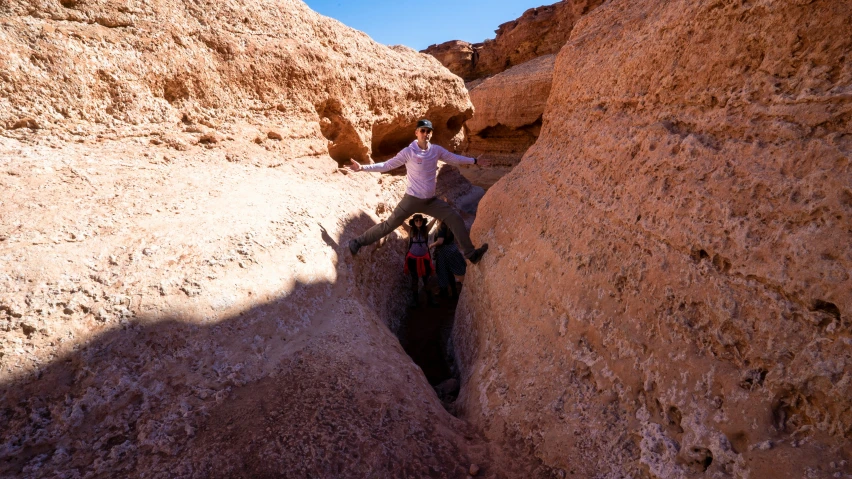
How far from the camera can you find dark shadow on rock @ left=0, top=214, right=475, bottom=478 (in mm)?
1533

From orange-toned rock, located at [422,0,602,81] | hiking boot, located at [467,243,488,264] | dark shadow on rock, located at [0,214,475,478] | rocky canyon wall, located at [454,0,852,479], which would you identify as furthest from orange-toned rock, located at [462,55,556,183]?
dark shadow on rock, located at [0,214,475,478]

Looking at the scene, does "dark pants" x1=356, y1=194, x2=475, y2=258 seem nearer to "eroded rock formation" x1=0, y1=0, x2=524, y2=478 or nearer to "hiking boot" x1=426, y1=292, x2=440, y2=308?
"eroded rock formation" x1=0, y1=0, x2=524, y2=478

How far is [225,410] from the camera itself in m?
1.76

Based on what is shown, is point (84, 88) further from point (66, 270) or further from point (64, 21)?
point (66, 270)

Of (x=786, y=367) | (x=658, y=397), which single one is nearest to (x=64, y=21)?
(x=658, y=397)

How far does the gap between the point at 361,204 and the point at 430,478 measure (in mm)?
2909

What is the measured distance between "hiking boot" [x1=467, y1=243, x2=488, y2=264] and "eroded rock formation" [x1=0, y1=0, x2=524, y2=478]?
0.90m

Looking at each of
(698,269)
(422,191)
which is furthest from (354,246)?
(698,269)

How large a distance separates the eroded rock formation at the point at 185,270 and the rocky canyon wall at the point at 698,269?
20.0 inches

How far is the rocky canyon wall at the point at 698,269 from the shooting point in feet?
3.77

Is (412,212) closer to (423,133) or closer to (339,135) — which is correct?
(423,133)

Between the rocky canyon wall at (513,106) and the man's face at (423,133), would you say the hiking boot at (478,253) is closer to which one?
the man's face at (423,133)

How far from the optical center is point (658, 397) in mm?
1472

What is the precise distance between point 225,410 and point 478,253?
2146 millimetres
